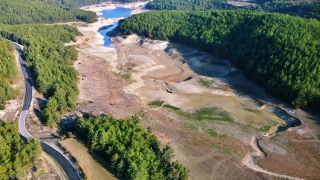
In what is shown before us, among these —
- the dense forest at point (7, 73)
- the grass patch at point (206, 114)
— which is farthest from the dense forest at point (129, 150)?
the dense forest at point (7, 73)

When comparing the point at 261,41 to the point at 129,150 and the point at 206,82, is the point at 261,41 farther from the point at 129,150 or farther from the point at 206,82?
the point at 129,150

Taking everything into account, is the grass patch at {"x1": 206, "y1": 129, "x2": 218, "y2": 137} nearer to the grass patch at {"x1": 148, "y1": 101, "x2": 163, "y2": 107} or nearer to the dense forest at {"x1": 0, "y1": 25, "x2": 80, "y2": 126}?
the grass patch at {"x1": 148, "y1": 101, "x2": 163, "y2": 107}

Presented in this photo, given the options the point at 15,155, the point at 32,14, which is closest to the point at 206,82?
the point at 15,155

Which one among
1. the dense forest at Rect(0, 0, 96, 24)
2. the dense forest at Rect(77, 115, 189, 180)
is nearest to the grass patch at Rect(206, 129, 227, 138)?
the dense forest at Rect(77, 115, 189, 180)

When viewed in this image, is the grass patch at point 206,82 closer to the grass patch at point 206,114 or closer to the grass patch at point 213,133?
the grass patch at point 206,114

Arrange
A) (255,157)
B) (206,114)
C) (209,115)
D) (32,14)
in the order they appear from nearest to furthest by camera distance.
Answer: (255,157) < (209,115) < (206,114) < (32,14)
